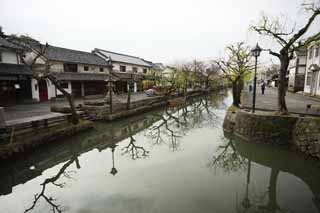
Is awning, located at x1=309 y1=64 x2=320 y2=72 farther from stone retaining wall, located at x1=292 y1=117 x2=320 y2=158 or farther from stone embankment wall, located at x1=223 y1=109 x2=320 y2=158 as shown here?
stone retaining wall, located at x1=292 y1=117 x2=320 y2=158

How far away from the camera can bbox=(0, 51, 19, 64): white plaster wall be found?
12.7 m

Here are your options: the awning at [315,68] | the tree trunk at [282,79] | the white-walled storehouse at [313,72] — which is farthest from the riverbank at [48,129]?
the white-walled storehouse at [313,72]

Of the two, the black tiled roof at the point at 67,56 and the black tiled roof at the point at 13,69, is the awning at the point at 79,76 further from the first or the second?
the black tiled roof at the point at 13,69

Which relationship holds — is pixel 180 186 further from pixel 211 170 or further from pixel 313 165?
pixel 313 165

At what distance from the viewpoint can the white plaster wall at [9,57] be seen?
12695mm

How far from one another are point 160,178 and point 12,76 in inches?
567

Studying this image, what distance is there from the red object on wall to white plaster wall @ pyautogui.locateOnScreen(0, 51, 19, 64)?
8.69 feet

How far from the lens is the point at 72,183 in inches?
193

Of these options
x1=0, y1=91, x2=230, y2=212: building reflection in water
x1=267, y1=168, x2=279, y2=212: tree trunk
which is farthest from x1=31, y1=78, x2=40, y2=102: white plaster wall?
x1=267, y1=168, x2=279, y2=212: tree trunk

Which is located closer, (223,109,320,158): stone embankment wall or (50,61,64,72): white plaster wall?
(223,109,320,158): stone embankment wall

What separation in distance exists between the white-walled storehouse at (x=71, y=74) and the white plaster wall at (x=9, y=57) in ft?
5.69

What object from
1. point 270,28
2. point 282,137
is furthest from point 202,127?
point 270,28

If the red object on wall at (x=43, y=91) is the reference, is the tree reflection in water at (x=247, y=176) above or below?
below

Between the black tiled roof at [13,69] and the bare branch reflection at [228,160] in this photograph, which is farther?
the black tiled roof at [13,69]
